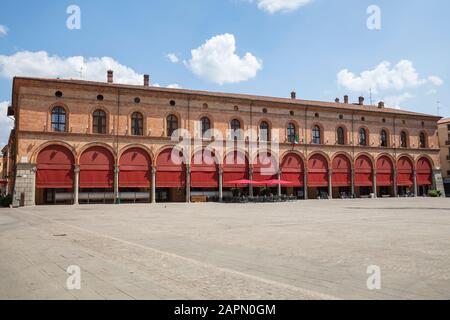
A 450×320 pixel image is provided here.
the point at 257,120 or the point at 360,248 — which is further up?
the point at 257,120

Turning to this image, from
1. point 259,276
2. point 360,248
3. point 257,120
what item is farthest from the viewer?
point 257,120

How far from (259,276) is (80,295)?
108 inches

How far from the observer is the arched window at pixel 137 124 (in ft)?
114

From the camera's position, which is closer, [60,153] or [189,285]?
[189,285]

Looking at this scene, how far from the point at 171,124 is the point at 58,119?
31.9ft

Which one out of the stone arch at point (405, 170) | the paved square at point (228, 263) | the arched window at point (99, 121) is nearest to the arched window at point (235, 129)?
the arched window at point (99, 121)

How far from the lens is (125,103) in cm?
3428

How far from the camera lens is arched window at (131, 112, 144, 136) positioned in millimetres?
34781

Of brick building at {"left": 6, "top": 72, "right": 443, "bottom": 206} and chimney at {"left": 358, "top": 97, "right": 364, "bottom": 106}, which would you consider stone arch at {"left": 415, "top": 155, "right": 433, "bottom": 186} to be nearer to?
brick building at {"left": 6, "top": 72, "right": 443, "bottom": 206}

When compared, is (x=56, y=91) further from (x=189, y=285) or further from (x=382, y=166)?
(x=382, y=166)

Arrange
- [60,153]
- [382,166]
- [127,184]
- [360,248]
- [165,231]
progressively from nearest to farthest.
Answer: [360,248], [165,231], [60,153], [127,184], [382,166]

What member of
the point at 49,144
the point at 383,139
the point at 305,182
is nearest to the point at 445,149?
the point at 383,139

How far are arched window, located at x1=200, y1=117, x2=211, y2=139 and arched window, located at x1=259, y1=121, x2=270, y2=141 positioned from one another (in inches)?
228
